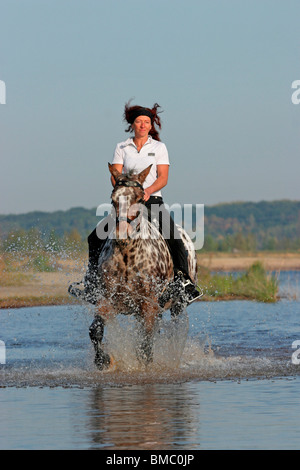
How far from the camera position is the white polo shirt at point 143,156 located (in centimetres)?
1332

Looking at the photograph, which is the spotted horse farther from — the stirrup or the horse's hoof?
the stirrup

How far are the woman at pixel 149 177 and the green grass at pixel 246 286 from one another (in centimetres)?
1478

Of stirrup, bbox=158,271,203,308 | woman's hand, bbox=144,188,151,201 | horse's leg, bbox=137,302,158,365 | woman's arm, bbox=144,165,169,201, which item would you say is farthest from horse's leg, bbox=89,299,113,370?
woman's arm, bbox=144,165,169,201

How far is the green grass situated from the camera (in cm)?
2869

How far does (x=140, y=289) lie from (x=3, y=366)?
9.95 ft

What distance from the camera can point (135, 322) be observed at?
13.3 m

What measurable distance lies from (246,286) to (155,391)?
18.5 metres

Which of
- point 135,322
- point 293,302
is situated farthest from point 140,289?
point 293,302

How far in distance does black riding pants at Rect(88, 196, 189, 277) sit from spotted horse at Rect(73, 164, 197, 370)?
270mm

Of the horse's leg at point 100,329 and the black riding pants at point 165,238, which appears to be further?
the black riding pants at point 165,238

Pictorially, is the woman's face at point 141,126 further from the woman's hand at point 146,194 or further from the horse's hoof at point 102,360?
the horse's hoof at point 102,360

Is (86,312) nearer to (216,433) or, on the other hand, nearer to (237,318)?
(216,433)

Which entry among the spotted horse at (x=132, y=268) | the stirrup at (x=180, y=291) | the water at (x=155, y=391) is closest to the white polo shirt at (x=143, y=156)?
the spotted horse at (x=132, y=268)

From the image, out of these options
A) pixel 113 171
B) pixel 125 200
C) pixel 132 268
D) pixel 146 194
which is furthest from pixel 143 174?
pixel 132 268
